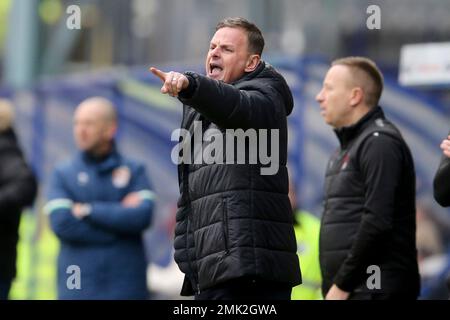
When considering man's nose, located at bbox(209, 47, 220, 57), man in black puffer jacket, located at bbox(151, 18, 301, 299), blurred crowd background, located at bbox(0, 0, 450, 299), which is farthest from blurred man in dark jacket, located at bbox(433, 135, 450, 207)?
blurred crowd background, located at bbox(0, 0, 450, 299)

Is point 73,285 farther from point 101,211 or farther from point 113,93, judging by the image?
point 113,93

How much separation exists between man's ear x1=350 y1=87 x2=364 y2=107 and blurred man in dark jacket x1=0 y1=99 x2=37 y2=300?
2624mm

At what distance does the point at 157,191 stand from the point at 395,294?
190 inches

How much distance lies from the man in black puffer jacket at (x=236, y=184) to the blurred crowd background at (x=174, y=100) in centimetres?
389

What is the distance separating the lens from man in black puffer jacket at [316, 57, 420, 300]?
700 centimetres

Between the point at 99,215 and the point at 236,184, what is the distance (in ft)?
10.4

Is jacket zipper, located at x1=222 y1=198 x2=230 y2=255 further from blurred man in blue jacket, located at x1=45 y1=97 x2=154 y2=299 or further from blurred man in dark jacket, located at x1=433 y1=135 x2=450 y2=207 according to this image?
blurred man in blue jacket, located at x1=45 y1=97 x2=154 y2=299

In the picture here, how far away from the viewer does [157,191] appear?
11.6m

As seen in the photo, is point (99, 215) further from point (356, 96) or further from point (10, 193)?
point (356, 96)

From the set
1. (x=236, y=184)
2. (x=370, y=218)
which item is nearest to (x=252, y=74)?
(x=236, y=184)

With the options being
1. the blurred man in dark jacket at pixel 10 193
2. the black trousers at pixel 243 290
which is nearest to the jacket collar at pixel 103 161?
the blurred man in dark jacket at pixel 10 193

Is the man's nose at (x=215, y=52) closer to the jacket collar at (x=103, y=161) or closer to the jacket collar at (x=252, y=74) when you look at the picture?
the jacket collar at (x=252, y=74)

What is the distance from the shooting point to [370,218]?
275 inches

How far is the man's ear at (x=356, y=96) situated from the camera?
7541mm
